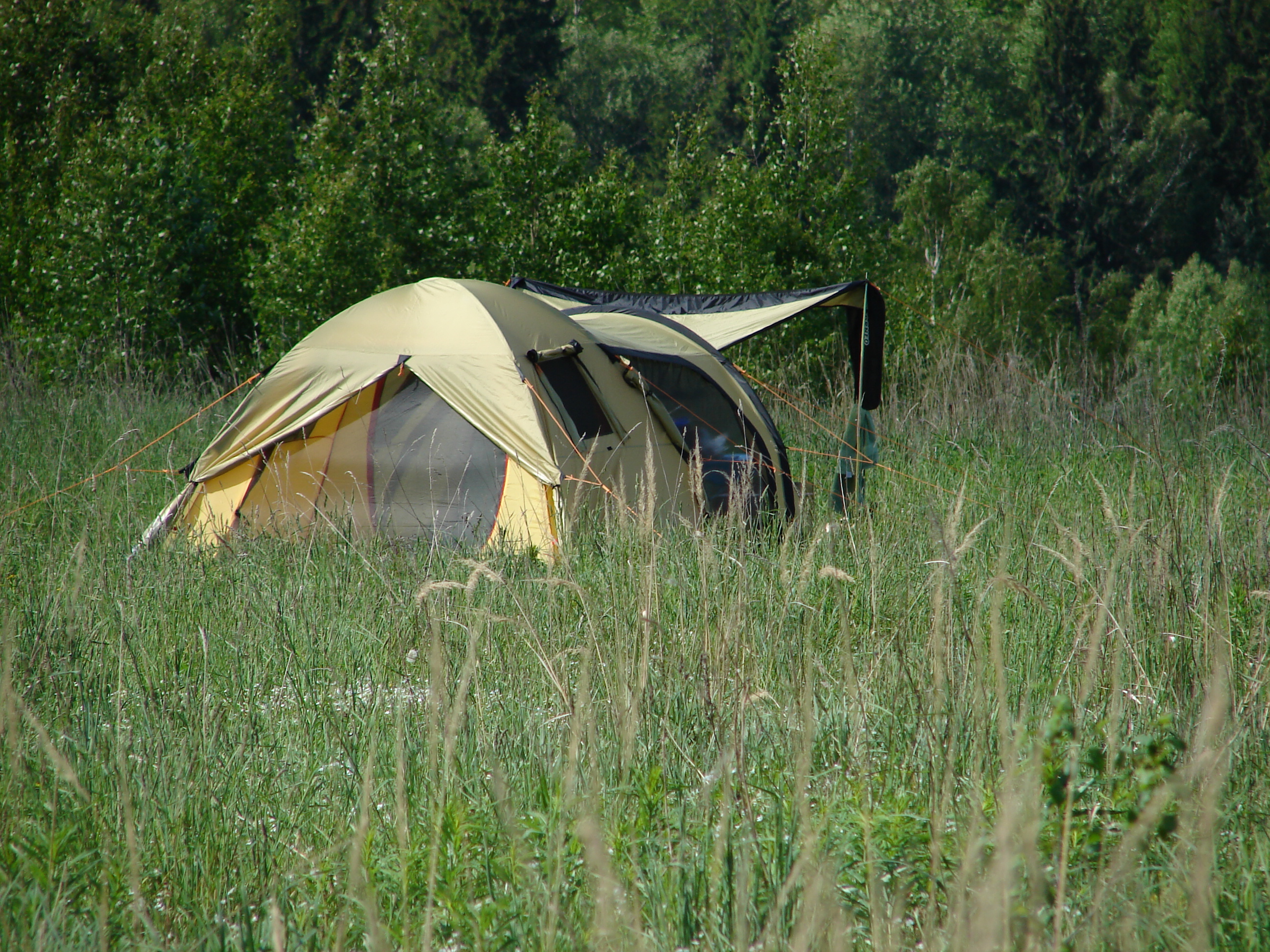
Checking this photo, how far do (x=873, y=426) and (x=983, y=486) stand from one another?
63 cm

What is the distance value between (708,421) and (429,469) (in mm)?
1568

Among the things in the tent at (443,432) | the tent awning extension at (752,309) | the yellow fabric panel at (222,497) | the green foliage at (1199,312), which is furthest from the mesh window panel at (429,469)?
the green foliage at (1199,312)

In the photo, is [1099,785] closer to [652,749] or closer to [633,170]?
[652,749]

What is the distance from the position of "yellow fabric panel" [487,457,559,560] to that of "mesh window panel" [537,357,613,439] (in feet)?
1.09

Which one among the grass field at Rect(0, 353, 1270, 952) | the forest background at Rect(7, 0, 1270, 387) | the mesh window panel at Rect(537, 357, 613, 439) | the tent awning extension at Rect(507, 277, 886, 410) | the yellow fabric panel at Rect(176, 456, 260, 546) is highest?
the forest background at Rect(7, 0, 1270, 387)

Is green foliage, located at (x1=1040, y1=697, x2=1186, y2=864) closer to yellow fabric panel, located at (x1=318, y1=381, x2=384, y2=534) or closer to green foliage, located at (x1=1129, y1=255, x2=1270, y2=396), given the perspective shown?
yellow fabric panel, located at (x1=318, y1=381, x2=384, y2=534)

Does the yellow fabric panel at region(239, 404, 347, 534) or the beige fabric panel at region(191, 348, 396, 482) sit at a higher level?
the beige fabric panel at region(191, 348, 396, 482)

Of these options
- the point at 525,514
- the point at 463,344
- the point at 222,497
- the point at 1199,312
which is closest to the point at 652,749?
the point at 525,514

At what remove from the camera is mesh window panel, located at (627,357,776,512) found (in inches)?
190

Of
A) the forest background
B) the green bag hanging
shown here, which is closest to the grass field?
the green bag hanging

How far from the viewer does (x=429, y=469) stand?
4.35m

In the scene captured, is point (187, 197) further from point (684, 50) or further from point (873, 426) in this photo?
point (684, 50)

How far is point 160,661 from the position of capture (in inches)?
107

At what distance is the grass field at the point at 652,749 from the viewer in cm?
147
